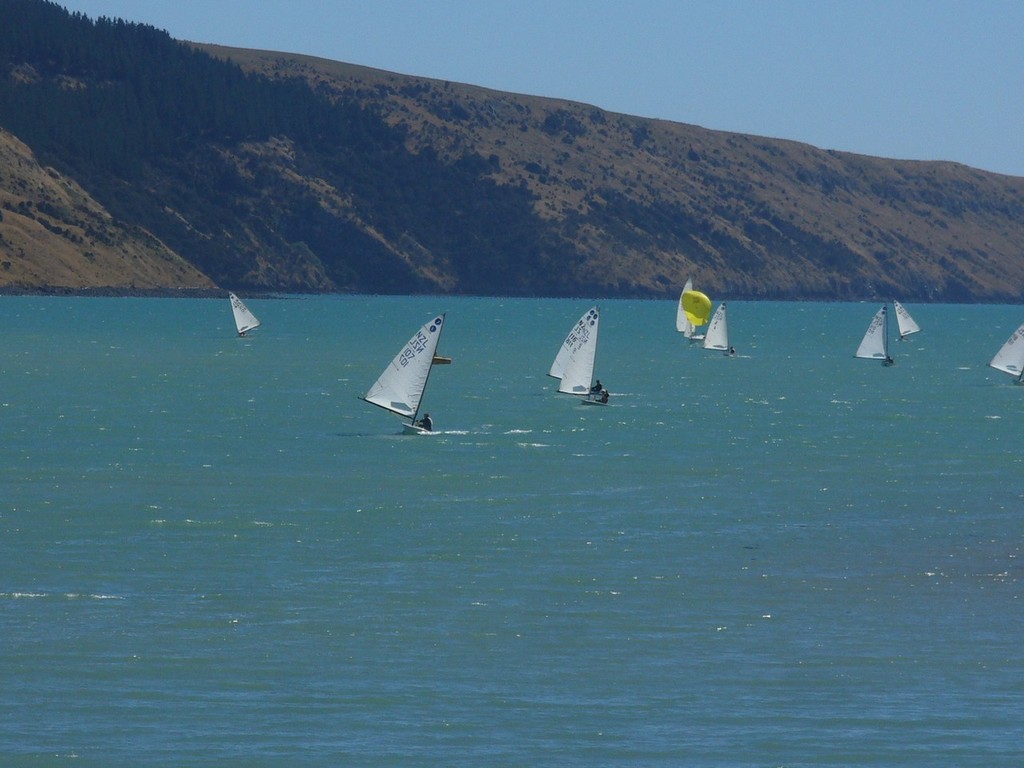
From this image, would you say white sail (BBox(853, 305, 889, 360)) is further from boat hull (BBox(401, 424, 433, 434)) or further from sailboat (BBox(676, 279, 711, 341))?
boat hull (BBox(401, 424, 433, 434))

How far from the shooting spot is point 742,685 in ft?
83.1

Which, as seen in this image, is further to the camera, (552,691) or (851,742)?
(552,691)

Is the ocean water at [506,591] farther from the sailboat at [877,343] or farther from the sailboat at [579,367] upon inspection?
the sailboat at [877,343]

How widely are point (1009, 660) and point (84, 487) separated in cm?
2712

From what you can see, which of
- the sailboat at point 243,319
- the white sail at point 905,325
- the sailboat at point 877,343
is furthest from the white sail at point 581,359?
the white sail at point 905,325

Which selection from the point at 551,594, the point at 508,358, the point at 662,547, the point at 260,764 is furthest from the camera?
the point at 508,358

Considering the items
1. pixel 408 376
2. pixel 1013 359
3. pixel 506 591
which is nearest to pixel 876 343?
pixel 1013 359

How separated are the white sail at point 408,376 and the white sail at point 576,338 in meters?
9.64

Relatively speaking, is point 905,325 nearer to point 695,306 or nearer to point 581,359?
point 695,306

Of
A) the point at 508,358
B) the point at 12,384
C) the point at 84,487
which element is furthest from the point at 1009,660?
the point at 508,358

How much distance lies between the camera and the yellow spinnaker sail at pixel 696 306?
129375 mm

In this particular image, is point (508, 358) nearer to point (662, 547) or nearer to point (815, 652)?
point (662, 547)

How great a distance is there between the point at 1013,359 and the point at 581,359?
3391 cm

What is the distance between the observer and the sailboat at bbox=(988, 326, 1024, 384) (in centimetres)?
9756
